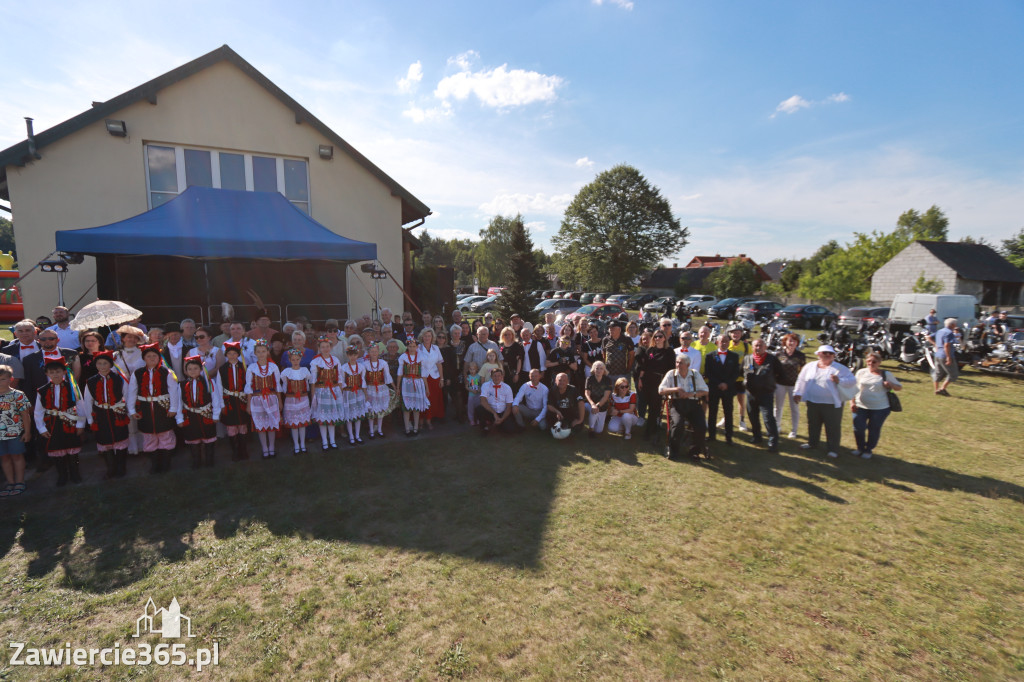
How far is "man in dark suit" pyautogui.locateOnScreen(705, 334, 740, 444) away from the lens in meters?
6.70

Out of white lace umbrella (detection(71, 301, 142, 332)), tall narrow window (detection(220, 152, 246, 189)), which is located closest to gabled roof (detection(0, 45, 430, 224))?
tall narrow window (detection(220, 152, 246, 189))

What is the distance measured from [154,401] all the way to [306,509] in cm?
251

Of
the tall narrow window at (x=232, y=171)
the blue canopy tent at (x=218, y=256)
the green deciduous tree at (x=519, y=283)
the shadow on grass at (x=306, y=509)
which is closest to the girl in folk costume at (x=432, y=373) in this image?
the shadow on grass at (x=306, y=509)

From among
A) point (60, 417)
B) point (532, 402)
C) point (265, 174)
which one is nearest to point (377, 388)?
point (532, 402)

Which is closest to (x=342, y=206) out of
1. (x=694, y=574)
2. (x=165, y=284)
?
(x=165, y=284)

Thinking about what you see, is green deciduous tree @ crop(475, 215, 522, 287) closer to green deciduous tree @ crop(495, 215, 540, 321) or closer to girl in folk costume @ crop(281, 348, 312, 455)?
green deciduous tree @ crop(495, 215, 540, 321)

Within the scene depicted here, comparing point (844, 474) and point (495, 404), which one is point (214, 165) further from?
point (844, 474)

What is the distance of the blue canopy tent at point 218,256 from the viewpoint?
8.17 metres

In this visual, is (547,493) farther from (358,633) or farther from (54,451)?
(54,451)

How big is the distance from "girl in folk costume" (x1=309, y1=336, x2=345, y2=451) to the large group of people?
0.07 feet

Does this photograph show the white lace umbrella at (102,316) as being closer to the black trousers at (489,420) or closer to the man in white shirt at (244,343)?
the man in white shirt at (244,343)

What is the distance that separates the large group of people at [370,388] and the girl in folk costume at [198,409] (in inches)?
0.6

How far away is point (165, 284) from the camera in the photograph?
1070 cm

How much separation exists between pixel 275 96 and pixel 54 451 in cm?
1036
